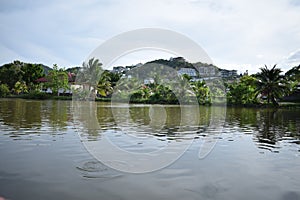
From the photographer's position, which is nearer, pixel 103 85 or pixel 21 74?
pixel 103 85

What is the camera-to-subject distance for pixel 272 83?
3000cm

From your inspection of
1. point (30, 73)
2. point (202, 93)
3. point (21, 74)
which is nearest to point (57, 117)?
point (202, 93)

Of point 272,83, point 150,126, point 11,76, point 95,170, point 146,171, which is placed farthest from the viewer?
point 11,76

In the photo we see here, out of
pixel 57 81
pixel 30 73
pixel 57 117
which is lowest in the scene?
pixel 57 117

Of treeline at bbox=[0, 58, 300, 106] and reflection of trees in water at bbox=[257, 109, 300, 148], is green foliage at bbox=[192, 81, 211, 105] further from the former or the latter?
reflection of trees in water at bbox=[257, 109, 300, 148]

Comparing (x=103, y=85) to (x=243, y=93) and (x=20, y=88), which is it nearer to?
(x=20, y=88)

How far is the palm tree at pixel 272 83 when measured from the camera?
98.1 ft

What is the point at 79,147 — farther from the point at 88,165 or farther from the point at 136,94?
the point at 136,94

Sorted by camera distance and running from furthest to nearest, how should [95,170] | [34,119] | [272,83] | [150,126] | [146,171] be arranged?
[272,83], [34,119], [150,126], [146,171], [95,170]

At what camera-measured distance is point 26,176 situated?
13.1 ft

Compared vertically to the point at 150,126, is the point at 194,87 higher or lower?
higher

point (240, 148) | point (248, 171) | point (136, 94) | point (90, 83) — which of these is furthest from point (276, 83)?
point (248, 171)

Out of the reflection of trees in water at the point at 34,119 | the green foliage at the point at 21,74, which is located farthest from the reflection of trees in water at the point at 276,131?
the green foliage at the point at 21,74

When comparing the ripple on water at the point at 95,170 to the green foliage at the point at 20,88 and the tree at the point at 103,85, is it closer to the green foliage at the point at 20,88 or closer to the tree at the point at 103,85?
the tree at the point at 103,85
